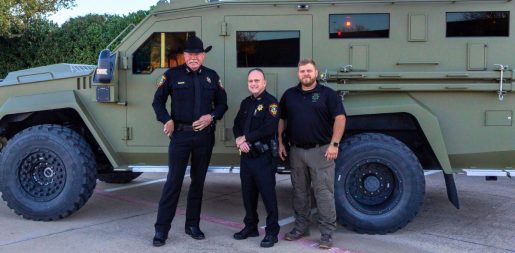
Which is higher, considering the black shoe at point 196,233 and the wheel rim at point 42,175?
the wheel rim at point 42,175

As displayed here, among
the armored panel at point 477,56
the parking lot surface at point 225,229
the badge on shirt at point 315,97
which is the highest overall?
the armored panel at point 477,56

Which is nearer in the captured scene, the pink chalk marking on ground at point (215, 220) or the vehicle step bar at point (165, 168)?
the pink chalk marking on ground at point (215, 220)

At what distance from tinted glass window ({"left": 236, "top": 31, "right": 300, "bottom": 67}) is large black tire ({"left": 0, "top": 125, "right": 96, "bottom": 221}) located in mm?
1984

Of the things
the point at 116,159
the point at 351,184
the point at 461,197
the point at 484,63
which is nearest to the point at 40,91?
the point at 116,159

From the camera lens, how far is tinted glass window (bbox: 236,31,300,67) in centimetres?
528

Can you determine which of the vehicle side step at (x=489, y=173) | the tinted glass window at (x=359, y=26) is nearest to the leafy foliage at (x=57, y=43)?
the tinted glass window at (x=359, y=26)

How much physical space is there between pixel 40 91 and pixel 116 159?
1.16 m

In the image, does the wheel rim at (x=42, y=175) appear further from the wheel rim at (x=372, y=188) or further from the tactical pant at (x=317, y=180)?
the wheel rim at (x=372, y=188)

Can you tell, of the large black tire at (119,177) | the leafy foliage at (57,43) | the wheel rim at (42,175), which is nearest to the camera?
the wheel rim at (42,175)

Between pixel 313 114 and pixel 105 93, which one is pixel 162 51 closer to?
pixel 105 93

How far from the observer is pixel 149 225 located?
18.3 feet

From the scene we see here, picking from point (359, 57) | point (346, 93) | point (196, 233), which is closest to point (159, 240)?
point (196, 233)

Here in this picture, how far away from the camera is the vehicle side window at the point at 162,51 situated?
17.7ft

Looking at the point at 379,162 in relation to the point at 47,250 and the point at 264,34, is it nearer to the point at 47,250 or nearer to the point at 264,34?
the point at 264,34
